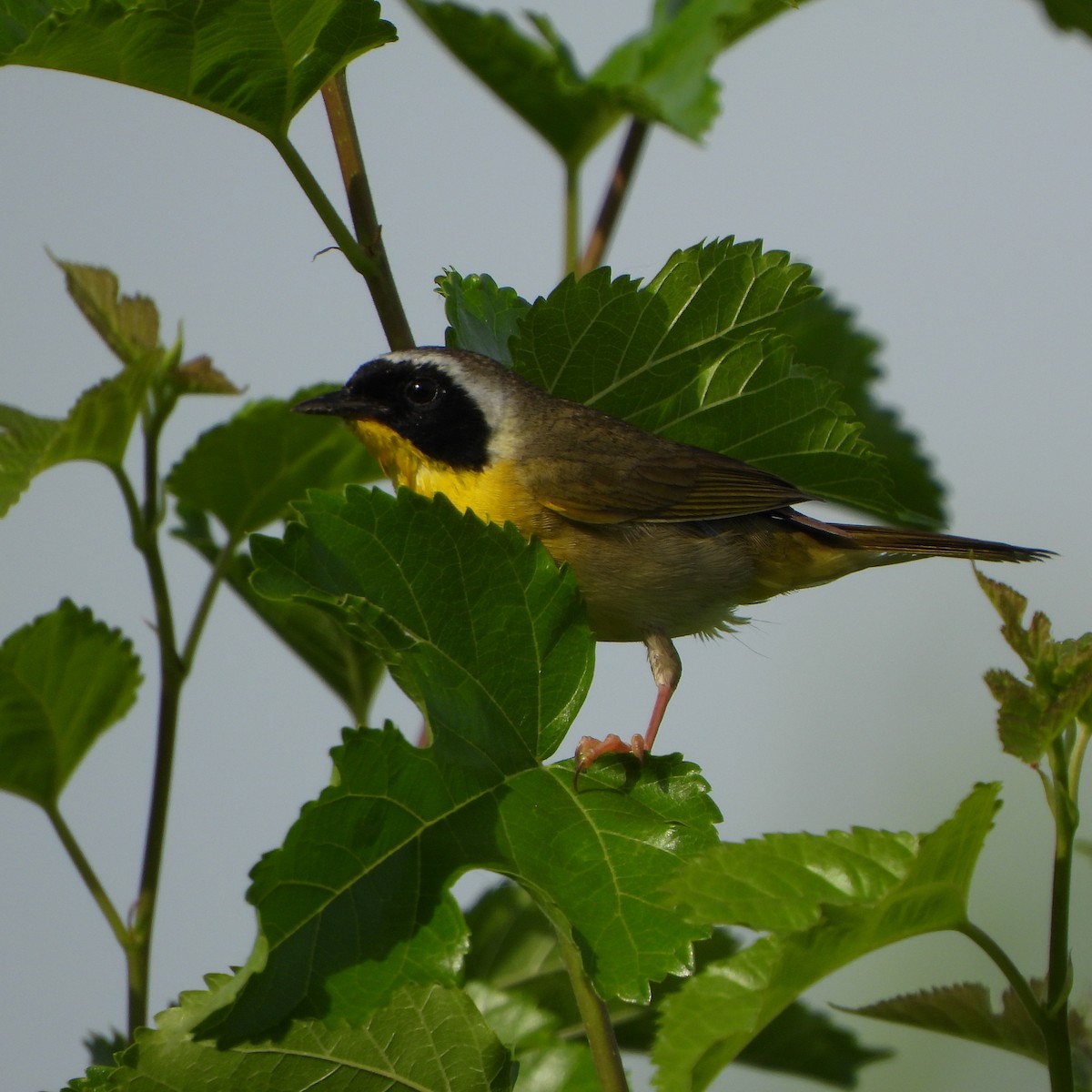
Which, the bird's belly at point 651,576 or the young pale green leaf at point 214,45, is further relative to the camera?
the bird's belly at point 651,576

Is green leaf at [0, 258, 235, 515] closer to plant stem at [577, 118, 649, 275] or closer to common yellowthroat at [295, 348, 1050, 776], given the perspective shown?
common yellowthroat at [295, 348, 1050, 776]

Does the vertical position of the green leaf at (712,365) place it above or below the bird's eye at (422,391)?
below

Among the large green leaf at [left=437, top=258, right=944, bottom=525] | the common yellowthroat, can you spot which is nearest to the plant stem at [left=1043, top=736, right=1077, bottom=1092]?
the large green leaf at [left=437, top=258, right=944, bottom=525]

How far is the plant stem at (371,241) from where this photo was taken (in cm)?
198

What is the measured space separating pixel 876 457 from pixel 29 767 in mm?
1779

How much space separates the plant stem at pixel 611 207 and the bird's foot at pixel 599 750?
1.19 m

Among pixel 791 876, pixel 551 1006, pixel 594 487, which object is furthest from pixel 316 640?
pixel 791 876

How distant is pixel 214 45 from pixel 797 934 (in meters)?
1.43

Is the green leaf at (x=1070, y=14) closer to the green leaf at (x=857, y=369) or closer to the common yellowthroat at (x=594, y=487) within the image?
the common yellowthroat at (x=594, y=487)

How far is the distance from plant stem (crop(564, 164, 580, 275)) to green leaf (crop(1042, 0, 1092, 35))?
39.9 inches

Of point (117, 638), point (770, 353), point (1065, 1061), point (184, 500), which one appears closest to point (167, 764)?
point (117, 638)

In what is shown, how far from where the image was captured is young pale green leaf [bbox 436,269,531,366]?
2402 mm

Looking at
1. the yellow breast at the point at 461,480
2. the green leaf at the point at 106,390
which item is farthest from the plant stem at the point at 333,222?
the yellow breast at the point at 461,480

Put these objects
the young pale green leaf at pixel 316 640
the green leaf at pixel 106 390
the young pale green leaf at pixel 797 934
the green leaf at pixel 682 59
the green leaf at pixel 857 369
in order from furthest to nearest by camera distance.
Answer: the green leaf at pixel 857 369, the young pale green leaf at pixel 316 640, the green leaf at pixel 682 59, the green leaf at pixel 106 390, the young pale green leaf at pixel 797 934
